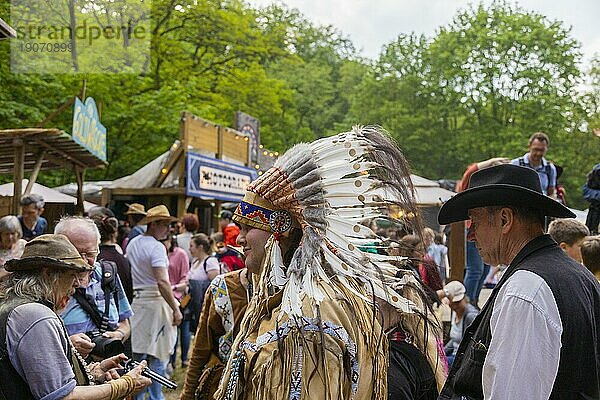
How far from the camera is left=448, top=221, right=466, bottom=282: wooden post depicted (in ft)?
28.7

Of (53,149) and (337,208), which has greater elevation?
(53,149)

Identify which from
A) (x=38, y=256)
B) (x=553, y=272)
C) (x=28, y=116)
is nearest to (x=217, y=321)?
(x=38, y=256)

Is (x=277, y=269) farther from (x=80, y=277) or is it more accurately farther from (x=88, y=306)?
(x=88, y=306)

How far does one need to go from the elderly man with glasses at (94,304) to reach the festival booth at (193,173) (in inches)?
357

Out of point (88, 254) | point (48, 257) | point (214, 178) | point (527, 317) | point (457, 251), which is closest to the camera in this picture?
point (527, 317)

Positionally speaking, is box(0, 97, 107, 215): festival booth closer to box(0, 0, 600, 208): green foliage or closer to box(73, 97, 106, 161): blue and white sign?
box(73, 97, 106, 161): blue and white sign

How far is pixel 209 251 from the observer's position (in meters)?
9.16

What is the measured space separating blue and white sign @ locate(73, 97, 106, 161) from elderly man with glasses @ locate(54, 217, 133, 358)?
164 inches

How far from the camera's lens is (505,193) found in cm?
258

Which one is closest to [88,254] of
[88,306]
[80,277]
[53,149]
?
[88,306]

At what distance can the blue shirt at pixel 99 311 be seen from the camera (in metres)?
4.41

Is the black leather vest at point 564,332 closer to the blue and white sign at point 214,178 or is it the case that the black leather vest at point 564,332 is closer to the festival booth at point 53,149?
the festival booth at point 53,149

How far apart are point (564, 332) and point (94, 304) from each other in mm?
3216

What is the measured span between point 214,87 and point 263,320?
2377 cm
